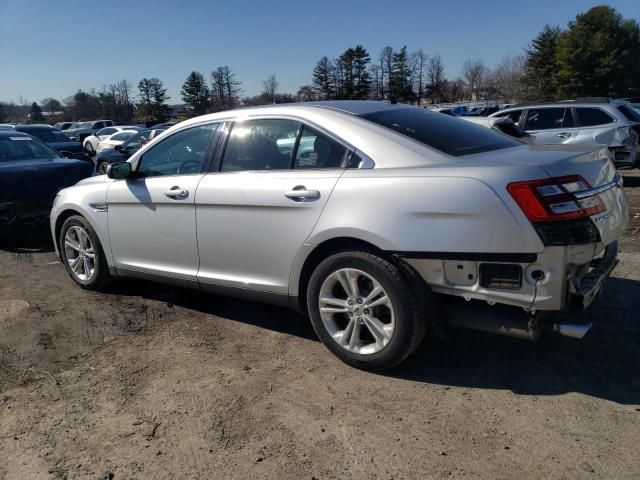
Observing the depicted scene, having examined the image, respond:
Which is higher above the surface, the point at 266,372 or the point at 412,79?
the point at 412,79

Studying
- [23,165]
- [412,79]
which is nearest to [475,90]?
[412,79]

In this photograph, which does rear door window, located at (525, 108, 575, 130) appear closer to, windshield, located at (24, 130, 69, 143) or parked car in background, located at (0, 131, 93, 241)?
parked car in background, located at (0, 131, 93, 241)

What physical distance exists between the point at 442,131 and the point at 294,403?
1.99 meters

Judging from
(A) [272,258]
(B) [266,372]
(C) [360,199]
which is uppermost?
(C) [360,199]

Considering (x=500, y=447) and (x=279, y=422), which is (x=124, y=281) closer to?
(x=279, y=422)

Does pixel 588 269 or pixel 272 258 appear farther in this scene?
pixel 272 258

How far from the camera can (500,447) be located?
2662 millimetres

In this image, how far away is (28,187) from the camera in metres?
7.10

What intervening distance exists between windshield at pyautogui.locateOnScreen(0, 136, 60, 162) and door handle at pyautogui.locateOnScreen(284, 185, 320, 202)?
5943 millimetres

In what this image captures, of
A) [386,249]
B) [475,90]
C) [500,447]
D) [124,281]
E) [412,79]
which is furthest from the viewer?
[475,90]

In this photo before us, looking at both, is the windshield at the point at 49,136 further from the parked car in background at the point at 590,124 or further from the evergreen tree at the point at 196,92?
the evergreen tree at the point at 196,92

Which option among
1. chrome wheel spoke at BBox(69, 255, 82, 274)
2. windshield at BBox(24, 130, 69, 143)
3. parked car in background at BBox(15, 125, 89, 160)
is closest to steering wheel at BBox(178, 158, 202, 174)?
chrome wheel spoke at BBox(69, 255, 82, 274)

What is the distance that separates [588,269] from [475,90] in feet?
260

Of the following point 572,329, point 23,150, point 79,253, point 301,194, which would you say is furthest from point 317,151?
point 23,150
